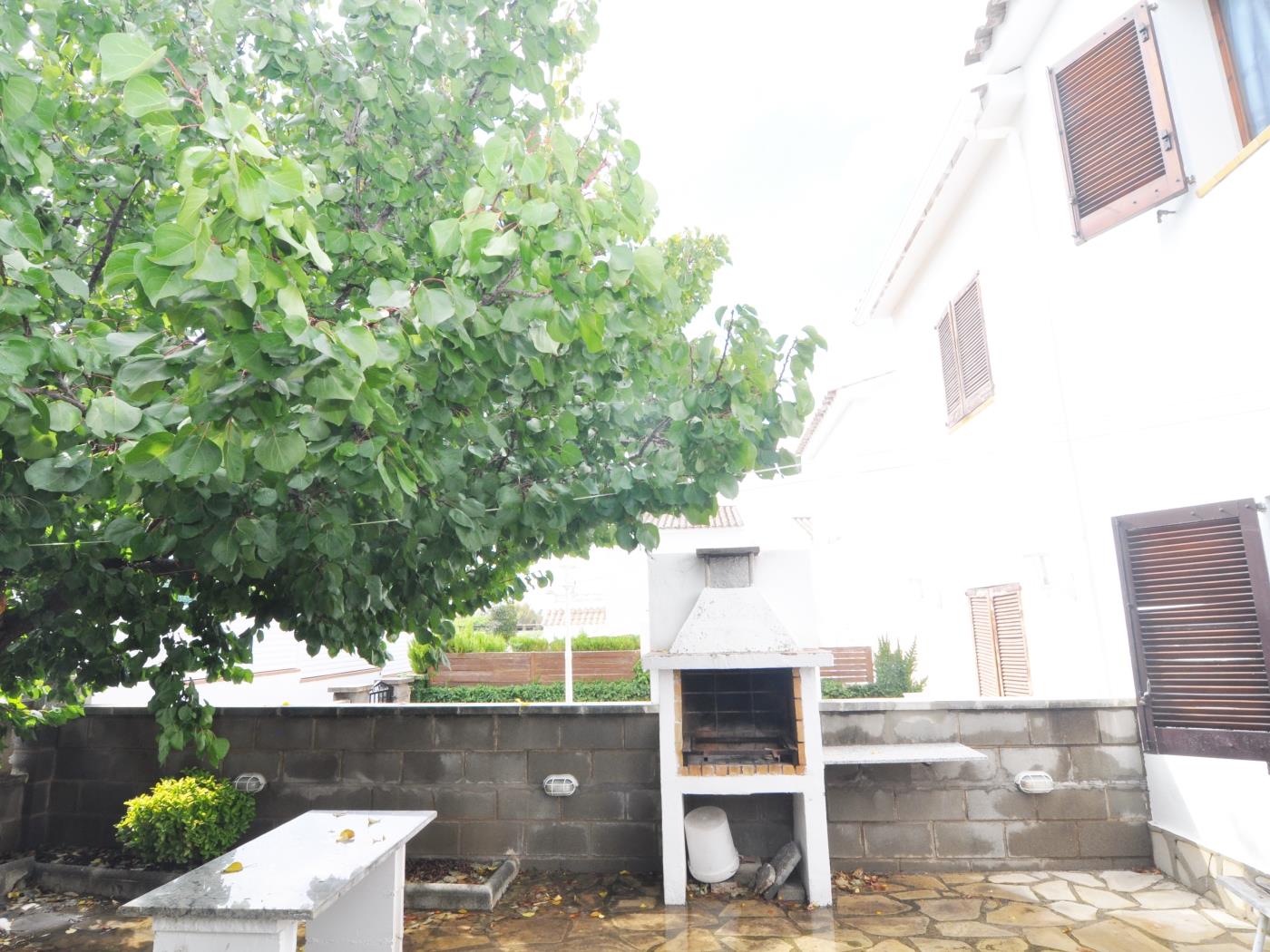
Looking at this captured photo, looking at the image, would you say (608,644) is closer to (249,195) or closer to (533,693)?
(533,693)

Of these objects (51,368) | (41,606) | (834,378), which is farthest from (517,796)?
(834,378)

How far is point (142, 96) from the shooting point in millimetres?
1521

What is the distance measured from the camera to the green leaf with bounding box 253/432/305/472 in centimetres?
174

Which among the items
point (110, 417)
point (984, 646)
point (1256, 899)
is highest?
point (110, 417)

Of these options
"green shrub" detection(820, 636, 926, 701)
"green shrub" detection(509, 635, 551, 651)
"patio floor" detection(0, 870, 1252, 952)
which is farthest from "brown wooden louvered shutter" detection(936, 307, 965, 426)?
"green shrub" detection(509, 635, 551, 651)

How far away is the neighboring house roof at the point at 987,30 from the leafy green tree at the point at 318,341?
386 centimetres

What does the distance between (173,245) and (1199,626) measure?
225 inches

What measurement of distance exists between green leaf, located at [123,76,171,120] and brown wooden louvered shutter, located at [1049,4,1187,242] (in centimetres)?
552

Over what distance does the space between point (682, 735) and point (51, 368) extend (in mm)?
4373

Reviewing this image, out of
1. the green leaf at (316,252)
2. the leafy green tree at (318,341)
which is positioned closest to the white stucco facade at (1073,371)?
the leafy green tree at (318,341)

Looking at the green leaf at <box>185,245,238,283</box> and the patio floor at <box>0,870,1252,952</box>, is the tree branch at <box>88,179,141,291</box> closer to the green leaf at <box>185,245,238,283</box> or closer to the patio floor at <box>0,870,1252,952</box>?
the green leaf at <box>185,245,238,283</box>

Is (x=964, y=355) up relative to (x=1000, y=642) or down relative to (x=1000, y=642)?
up

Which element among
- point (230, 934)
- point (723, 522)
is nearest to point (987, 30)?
point (230, 934)

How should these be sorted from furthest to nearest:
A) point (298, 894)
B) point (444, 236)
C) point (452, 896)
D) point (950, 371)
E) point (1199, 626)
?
point (950, 371)
point (452, 896)
point (1199, 626)
point (298, 894)
point (444, 236)
